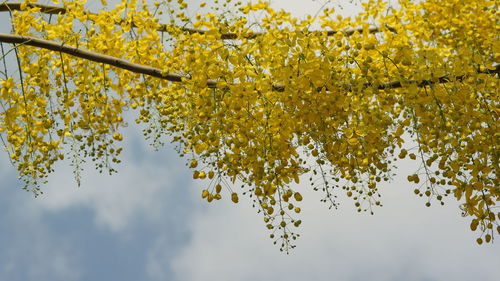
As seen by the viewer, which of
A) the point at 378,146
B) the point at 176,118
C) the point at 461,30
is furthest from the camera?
the point at 461,30

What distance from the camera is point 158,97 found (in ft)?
15.0

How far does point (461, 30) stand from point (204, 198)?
299 centimetres

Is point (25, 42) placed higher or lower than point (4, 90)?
lower

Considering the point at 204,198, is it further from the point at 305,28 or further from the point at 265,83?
the point at 305,28

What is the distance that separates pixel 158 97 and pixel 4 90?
111cm

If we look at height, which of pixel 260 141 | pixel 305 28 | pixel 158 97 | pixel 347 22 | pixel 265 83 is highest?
pixel 347 22

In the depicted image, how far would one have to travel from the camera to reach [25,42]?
3.60 m

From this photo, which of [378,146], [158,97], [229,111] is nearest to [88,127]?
[158,97]

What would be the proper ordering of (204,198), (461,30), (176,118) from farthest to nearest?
(461,30), (176,118), (204,198)

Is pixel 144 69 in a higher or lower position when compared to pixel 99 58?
lower

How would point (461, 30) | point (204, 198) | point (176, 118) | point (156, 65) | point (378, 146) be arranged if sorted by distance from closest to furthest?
point (204, 198) → point (378, 146) → point (156, 65) → point (176, 118) → point (461, 30)

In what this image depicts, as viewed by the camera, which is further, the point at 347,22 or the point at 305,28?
the point at 347,22

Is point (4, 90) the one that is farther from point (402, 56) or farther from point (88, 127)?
point (402, 56)

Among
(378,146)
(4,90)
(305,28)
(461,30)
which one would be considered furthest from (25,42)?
(461,30)
